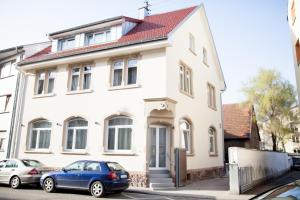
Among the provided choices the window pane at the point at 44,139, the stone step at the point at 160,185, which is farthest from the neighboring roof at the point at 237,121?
the window pane at the point at 44,139

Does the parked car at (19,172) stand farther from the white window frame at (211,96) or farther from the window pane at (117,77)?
the white window frame at (211,96)

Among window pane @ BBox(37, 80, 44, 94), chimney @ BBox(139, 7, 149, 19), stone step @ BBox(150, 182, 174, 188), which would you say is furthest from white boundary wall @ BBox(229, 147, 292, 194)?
window pane @ BBox(37, 80, 44, 94)

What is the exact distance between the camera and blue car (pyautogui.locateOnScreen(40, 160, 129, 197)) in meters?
11.2

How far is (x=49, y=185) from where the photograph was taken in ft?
40.3

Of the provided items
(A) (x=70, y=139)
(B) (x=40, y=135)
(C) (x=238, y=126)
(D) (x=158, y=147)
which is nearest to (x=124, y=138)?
(D) (x=158, y=147)

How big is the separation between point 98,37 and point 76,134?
666 centimetres

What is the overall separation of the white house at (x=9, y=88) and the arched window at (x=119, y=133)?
7.71 metres

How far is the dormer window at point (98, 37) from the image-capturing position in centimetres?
1854

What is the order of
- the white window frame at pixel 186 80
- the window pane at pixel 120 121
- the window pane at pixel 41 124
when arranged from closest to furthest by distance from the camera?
the window pane at pixel 120 121 → the white window frame at pixel 186 80 → the window pane at pixel 41 124

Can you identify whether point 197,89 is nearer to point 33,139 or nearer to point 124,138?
point 124,138

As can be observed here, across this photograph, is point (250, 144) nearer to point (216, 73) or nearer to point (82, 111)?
point (216, 73)

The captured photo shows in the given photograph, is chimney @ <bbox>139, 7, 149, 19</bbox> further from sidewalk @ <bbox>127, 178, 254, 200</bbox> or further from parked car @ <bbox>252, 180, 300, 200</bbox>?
parked car @ <bbox>252, 180, 300, 200</bbox>

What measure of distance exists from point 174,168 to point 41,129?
930 cm

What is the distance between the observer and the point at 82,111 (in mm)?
16734
